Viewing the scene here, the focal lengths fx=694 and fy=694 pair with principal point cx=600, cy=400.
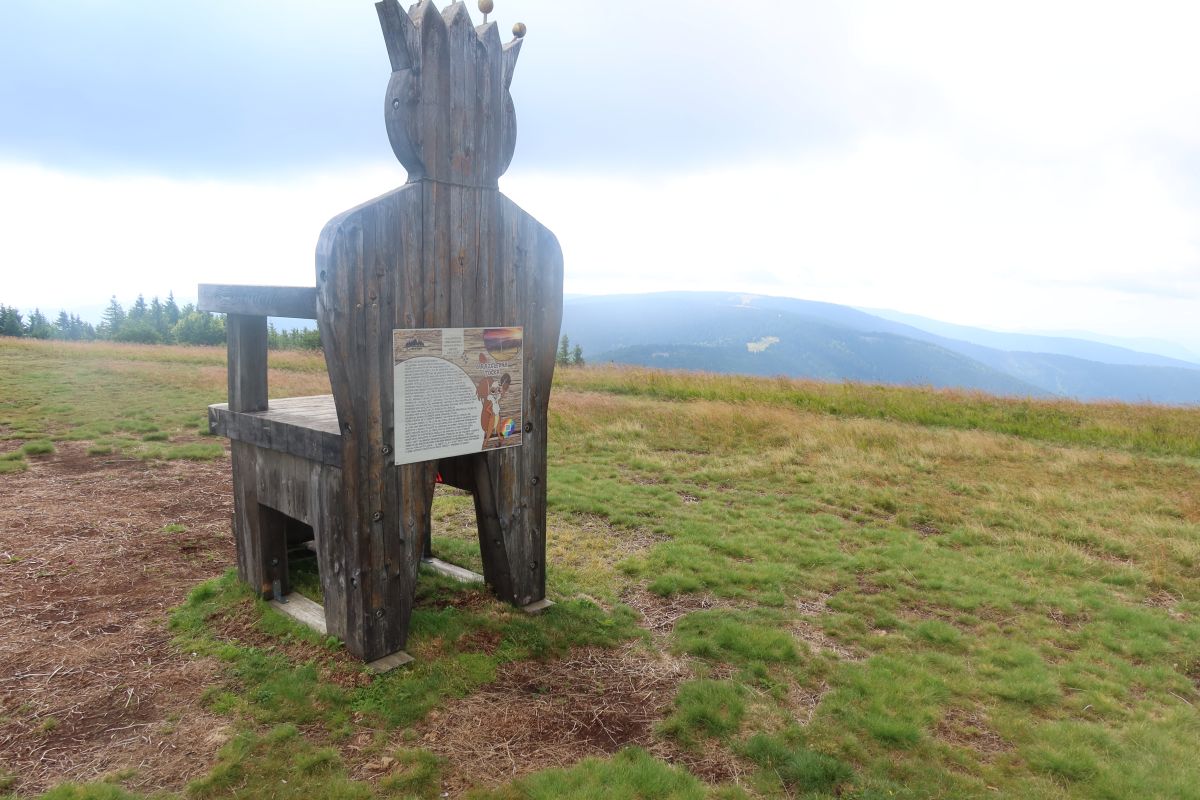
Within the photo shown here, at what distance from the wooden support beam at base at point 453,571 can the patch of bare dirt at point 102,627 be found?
5.91ft

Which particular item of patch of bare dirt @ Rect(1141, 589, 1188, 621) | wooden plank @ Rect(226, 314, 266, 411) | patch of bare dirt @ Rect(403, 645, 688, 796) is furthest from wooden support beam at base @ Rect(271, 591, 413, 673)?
patch of bare dirt @ Rect(1141, 589, 1188, 621)

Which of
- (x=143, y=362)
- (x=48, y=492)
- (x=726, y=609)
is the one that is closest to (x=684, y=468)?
(x=726, y=609)

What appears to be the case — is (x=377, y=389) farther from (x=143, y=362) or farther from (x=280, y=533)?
(x=143, y=362)

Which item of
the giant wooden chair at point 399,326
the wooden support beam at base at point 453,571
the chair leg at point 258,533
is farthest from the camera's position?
the wooden support beam at base at point 453,571

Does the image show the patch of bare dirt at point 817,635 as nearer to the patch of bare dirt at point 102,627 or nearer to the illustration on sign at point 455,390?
the illustration on sign at point 455,390

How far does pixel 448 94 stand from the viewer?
4301 mm

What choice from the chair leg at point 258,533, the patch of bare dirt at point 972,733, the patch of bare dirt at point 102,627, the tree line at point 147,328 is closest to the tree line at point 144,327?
the tree line at point 147,328

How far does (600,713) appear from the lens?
4.06 meters

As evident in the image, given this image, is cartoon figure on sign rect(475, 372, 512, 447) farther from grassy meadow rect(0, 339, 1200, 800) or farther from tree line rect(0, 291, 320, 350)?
tree line rect(0, 291, 320, 350)

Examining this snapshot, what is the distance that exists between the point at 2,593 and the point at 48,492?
124 inches

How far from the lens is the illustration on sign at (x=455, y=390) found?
426 cm

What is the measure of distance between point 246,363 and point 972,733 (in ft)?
17.5

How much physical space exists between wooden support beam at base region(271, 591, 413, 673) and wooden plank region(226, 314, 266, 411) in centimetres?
144

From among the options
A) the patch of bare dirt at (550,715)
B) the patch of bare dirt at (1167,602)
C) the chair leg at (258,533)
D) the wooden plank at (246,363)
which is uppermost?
the wooden plank at (246,363)
